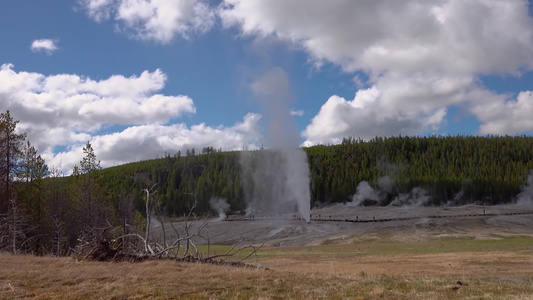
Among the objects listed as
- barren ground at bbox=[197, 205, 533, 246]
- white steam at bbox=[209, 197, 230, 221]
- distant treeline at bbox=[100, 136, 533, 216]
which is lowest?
barren ground at bbox=[197, 205, 533, 246]

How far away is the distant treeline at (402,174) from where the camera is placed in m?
148

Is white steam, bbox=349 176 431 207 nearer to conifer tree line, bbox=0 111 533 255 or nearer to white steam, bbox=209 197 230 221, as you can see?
conifer tree line, bbox=0 111 533 255

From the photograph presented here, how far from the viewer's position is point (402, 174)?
164 meters

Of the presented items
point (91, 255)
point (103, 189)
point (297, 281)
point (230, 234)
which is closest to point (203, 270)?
point (297, 281)

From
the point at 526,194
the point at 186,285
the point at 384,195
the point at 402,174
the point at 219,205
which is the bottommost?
the point at 219,205

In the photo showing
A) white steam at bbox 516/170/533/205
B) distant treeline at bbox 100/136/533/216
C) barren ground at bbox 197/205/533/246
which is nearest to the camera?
A: barren ground at bbox 197/205/533/246

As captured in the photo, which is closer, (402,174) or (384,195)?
(384,195)

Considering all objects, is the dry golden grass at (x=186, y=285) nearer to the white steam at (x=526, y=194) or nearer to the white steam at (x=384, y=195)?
the white steam at (x=384, y=195)

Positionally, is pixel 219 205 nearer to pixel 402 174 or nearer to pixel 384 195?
pixel 384 195

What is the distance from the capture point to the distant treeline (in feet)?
486

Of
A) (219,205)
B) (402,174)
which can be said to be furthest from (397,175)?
(219,205)

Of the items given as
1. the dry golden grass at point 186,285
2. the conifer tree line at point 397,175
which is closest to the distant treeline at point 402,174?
the conifer tree line at point 397,175

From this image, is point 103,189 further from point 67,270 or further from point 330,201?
point 330,201

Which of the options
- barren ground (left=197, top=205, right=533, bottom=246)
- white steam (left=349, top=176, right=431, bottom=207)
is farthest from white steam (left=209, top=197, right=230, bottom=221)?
barren ground (left=197, top=205, right=533, bottom=246)
